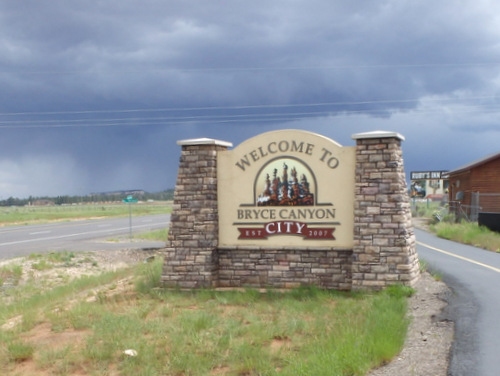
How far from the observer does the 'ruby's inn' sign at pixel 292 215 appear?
11109 millimetres

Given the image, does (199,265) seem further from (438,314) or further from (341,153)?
(438,314)

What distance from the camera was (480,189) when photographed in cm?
3184

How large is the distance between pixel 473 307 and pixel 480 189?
25.0 metres

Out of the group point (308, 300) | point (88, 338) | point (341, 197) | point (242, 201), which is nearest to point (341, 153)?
point (341, 197)

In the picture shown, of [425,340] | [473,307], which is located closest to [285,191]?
[473,307]

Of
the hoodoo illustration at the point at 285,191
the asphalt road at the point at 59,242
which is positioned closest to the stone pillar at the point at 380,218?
the hoodoo illustration at the point at 285,191

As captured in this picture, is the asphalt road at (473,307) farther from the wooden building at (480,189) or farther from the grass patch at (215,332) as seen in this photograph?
the wooden building at (480,189)

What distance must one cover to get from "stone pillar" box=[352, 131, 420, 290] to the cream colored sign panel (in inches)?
14.6

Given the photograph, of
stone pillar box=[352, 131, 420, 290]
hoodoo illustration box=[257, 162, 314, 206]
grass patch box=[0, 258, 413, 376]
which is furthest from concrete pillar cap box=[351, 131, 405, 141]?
grass patch box=[0, 258, 413, 376]

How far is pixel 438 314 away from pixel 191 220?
235 inches

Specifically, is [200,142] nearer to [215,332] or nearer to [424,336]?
[215,332]

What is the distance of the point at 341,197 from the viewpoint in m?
11.6

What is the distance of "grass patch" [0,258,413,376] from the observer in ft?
23.0

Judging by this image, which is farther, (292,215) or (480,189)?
(480,189)
